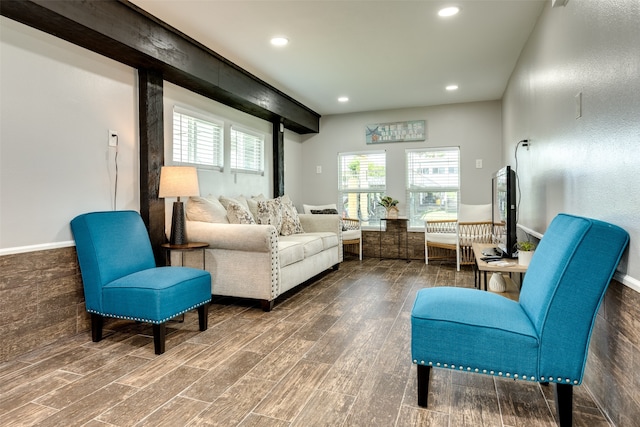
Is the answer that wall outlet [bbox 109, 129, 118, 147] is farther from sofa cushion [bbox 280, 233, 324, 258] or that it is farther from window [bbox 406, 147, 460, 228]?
window [bbox 406, 147, 460, 228]

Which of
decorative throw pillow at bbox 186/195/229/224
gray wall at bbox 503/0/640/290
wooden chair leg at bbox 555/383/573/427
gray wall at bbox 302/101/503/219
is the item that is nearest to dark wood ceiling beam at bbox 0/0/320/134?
decorative throw pillow at bbox 186/195/229/224

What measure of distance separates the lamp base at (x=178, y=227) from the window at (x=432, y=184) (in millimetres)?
3859

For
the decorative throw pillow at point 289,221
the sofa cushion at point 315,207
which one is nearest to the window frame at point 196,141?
the decorative throw pillow at point 289,221

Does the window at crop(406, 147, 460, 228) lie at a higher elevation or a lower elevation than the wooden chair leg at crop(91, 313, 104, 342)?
higher

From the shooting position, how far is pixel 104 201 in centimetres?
291

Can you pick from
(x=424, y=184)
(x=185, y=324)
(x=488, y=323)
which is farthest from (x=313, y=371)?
(x=424, y=184)

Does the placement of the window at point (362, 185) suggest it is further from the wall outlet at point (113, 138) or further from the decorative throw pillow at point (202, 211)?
the wall outlet at point (113, 138)

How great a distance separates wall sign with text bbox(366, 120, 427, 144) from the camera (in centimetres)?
595

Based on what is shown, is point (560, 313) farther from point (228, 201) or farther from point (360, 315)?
point (228, 201)

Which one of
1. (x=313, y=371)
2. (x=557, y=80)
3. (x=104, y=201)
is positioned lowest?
(x=313, y=371)

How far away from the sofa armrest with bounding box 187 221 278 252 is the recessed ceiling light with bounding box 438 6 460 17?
2.13 metres

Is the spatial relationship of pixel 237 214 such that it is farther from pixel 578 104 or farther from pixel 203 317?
pixel 578 104

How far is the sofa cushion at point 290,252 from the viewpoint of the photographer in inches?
135

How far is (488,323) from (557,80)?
1.74 meters
